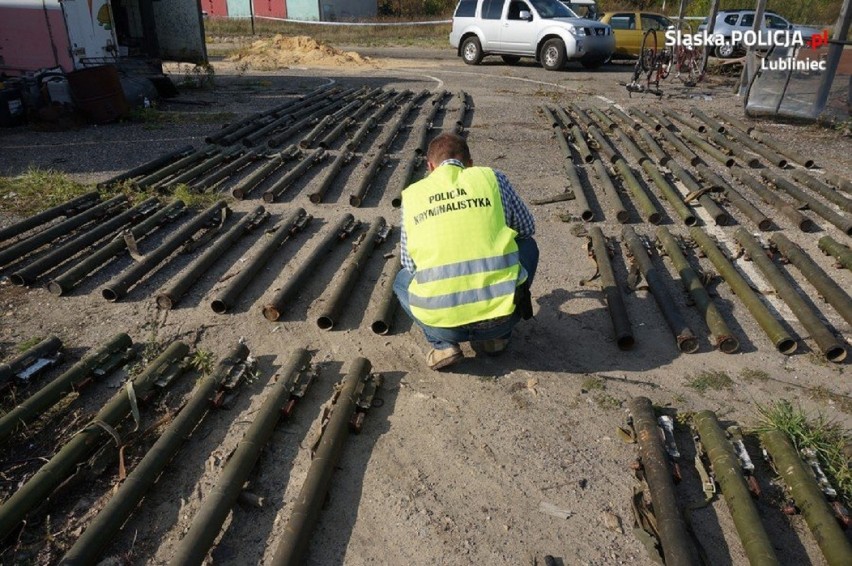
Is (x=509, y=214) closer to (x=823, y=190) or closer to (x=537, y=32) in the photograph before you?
(x=823, y=190)

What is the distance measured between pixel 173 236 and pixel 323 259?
1584 millimetres

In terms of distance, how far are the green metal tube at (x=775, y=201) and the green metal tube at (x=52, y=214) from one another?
7785mm

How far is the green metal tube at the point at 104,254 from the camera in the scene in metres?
4.80

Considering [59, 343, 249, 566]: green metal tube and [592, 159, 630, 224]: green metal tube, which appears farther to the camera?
[592, 159, 630, 224]: green metal tube

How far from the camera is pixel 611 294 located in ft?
14.9

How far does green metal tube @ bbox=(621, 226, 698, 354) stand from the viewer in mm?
4027

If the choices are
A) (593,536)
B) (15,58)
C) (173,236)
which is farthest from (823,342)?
(15,58)

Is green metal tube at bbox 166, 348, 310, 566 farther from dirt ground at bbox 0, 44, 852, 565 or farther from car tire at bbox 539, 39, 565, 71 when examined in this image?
car tire at bbox 539, 39, 565, 71

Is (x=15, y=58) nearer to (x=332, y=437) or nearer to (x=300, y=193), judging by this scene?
(x=300, y=193)

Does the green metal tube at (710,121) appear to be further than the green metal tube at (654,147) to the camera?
Yes

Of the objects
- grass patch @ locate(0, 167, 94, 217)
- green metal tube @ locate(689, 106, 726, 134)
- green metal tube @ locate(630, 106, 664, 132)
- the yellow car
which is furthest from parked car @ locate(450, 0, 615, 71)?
grass patch @ locate(0, 167, 94, 217)

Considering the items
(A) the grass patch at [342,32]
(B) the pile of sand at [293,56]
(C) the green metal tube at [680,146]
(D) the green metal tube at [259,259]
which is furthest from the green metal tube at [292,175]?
(A) the grass patch at [342,32]

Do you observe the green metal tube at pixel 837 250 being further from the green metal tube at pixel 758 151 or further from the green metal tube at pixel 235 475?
the green metal tube at pixel 235 475

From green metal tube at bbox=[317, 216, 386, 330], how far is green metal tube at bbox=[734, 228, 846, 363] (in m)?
3.48
